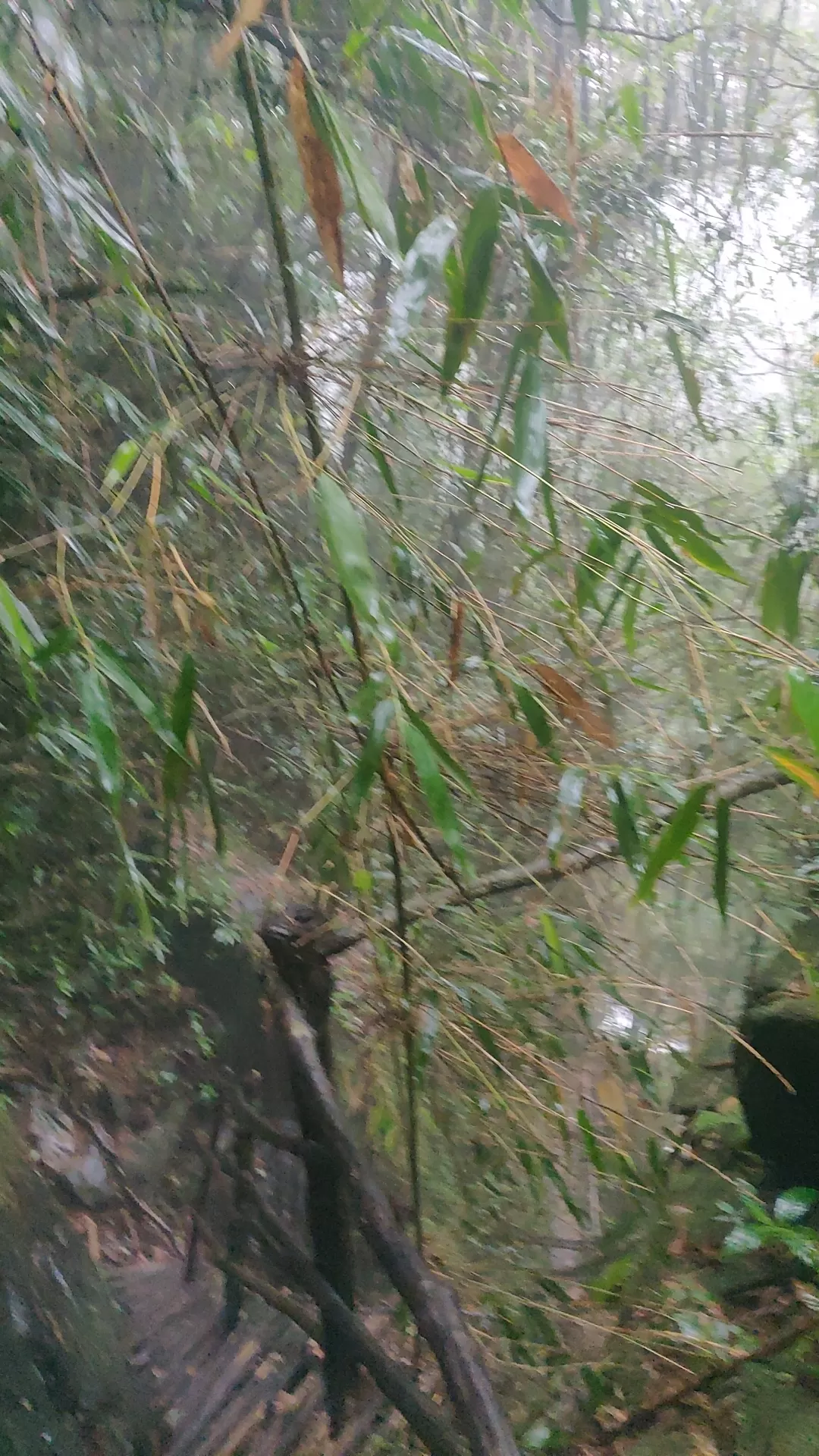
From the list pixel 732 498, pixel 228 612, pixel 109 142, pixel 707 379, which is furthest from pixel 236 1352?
pixel 707 379

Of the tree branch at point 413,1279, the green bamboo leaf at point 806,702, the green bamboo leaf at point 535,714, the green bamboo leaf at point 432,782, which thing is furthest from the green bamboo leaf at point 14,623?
the tree branch at point 413,1279

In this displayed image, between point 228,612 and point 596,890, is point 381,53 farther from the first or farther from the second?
point 596,890

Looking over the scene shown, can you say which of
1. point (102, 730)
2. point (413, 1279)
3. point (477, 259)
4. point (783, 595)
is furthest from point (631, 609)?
point (413, 1279)

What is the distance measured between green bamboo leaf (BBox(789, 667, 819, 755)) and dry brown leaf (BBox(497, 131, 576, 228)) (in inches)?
11.4

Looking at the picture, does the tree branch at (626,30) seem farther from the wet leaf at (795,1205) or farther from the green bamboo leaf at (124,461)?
the wet leaf at (795,1205)

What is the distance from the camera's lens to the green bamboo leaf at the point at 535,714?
59 cm

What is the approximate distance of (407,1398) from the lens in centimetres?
86

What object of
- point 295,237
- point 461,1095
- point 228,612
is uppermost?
point 295,237

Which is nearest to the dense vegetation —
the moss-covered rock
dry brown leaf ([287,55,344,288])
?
dry brown leaf ([287,55,344,288])

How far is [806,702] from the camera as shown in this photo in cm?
45

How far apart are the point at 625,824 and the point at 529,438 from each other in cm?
28

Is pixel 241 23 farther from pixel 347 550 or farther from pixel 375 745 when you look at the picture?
pixel 375 745

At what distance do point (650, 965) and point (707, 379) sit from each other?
93 cm

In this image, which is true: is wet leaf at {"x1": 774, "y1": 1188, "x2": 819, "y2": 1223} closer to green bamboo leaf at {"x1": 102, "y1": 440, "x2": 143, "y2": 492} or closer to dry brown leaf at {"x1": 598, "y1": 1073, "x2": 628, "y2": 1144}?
dry brown leaf at {"x1": 598, "y1": 1073, "x2": 628, "y2": 1144}
